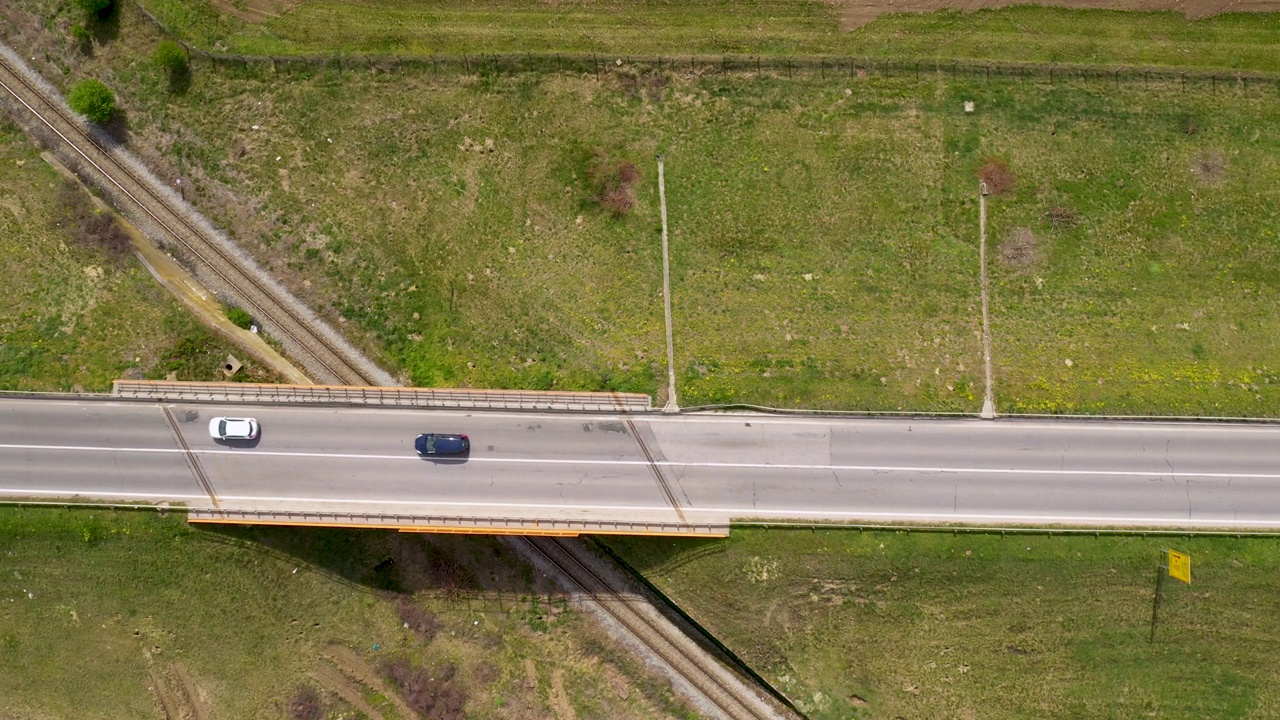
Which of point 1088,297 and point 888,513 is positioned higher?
point 1088,297

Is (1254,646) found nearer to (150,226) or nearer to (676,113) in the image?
(676,113)

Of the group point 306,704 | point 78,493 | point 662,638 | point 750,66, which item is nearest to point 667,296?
point 750,66

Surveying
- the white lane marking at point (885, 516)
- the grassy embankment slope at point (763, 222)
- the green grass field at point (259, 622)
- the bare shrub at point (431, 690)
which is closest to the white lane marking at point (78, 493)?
the white lane marking at point (885, 516)

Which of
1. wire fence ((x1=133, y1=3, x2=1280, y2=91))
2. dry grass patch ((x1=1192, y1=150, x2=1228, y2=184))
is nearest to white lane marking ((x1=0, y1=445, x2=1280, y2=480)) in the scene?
dry grass patch ((x1=1192, y1=150, x2=1228, y2=184))

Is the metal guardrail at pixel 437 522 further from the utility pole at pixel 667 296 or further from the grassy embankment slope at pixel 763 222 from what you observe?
the grassy embankment slope at pixel 763 222

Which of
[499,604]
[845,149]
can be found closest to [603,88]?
[845,149]

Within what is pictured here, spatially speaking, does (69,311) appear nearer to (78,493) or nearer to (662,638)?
(78,493)
